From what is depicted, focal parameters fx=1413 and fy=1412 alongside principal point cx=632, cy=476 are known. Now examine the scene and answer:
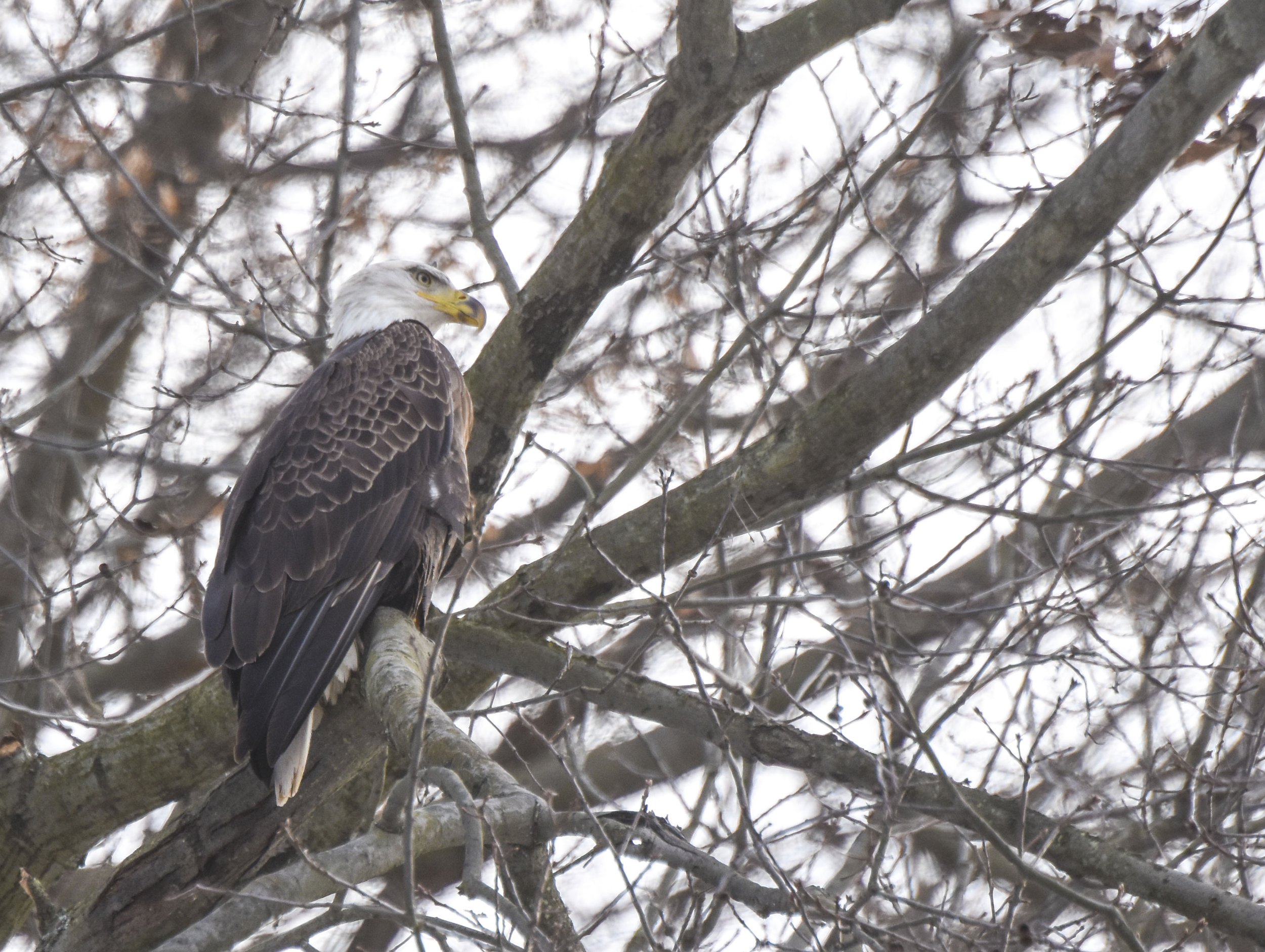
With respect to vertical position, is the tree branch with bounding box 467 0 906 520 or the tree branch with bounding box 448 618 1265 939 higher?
the tree branch with bounding box 467 0 906 520

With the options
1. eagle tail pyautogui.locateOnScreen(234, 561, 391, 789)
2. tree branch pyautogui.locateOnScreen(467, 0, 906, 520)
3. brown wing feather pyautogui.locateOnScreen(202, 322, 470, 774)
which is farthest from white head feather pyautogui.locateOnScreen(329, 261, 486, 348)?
eagle tail pyautogui.locateOnScreen(234, 561, 391, 789)

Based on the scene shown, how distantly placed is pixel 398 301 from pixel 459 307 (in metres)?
0.27

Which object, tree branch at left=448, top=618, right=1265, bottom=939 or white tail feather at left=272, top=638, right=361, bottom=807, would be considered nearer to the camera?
tree branch at left=448, top=618, right=1265, bottom=939

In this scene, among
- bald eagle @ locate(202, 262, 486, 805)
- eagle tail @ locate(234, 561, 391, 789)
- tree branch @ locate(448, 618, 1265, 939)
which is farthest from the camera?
bald eagle @ locate(202, 262, 486, 805)

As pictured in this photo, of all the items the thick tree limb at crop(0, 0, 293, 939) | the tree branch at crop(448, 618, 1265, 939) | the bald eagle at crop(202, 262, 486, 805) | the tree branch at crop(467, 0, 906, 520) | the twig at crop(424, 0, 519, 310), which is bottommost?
the tree branch at crop(448, 618, 1265, 939)

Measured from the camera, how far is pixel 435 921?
2.98 metres

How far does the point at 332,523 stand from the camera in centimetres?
476

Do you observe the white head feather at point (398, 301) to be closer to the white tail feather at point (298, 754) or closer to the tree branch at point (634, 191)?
the tree branch at point (634, 191)

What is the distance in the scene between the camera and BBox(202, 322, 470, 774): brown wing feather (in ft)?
13.7

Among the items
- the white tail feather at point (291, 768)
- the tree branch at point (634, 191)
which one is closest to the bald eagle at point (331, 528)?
the white tail feather at point (291, 768)

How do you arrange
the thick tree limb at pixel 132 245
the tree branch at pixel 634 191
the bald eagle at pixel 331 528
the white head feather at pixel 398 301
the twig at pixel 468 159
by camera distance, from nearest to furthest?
the bald eagle at pixel 331 528 → the tree branch at pixel 634 191 → the twig at pixel 468 159 → the white head feather at pixel 398 301 → the thick tree limb at pixel 132 245

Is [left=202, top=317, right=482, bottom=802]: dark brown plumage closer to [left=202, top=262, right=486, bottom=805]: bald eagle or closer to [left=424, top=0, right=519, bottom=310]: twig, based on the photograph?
[left=202, top=262, right=486, bottom=805]: bald eagle

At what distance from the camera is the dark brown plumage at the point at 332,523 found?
13.7 feet

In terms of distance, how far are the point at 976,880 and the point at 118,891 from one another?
4.05 metres
